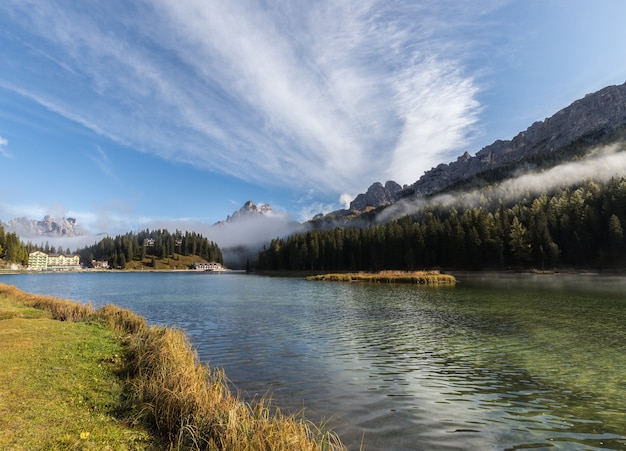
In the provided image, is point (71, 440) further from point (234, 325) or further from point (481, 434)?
point (234, 325)

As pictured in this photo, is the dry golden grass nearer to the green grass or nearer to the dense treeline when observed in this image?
the green grass

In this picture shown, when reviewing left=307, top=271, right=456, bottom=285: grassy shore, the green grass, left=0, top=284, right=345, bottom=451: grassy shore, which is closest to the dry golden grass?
left=0, top=284, right=345, bottom=451: grassy shore

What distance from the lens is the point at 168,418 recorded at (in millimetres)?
10797

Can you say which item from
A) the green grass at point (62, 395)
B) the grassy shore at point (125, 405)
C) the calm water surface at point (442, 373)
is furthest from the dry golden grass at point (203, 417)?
the calm water surface at point (442, 373)

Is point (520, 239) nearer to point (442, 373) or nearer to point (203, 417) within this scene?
point (442, 373)

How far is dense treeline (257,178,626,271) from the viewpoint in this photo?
4998 inches

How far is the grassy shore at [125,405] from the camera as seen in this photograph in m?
8.71

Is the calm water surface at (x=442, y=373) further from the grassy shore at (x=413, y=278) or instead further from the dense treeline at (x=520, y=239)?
the dense treeline at (x=520, y=239)

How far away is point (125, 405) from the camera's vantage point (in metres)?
11.9

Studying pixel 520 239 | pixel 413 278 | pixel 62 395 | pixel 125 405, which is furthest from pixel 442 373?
pixel 520 239

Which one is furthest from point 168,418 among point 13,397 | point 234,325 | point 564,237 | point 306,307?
point 564,237

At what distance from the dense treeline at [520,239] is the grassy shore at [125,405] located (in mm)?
142317

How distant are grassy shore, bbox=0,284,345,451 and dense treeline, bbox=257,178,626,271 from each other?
142317 millimetres

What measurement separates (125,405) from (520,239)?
146 metres
